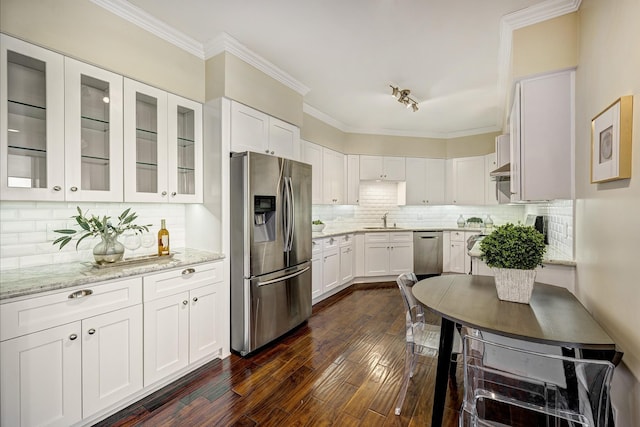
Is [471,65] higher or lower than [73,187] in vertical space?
higher

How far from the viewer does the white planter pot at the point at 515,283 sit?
160 centimetres

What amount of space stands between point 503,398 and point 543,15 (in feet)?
8.18

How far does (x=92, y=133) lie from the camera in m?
2.04

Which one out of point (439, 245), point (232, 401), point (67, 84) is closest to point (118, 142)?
point (67, 84)

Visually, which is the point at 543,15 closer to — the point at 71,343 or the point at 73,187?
the point at 73,187

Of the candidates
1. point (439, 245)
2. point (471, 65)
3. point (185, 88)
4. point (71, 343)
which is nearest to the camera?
point (71, 343)

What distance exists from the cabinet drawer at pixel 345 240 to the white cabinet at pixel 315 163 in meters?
0.65

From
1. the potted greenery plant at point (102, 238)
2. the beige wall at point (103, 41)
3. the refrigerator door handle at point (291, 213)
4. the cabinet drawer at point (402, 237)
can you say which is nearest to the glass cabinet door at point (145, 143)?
the beige wall at point (103, 41)

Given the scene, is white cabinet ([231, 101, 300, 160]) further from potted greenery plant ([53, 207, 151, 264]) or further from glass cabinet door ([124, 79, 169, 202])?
potted greenery plant ([53, 207, 151, 264])

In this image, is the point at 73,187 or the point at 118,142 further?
the point at 118,142

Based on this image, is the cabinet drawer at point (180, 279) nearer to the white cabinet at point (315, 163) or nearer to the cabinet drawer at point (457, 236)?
the white cabinet at point (315, 163)

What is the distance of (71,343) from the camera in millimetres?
1659

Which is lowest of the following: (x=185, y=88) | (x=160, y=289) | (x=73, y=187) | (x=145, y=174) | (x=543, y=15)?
(x=160, y=289)

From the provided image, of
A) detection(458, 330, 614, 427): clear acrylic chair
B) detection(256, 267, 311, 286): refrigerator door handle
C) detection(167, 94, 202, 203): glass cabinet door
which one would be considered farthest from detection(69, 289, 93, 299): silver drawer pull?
detection(458, 330, 614, 427): clear acrylic chair
